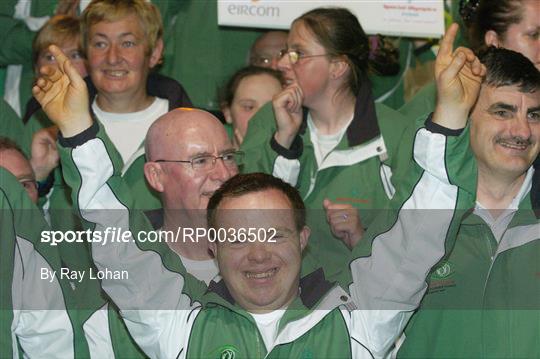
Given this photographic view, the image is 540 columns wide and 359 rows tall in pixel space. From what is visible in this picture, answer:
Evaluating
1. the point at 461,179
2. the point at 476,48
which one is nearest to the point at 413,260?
the point at 461,179

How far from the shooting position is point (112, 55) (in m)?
3.75

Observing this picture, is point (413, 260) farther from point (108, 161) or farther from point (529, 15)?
point (529, 15)

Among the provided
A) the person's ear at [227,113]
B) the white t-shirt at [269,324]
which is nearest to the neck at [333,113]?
the person's ear at [227,113]

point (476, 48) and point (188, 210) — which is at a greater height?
point (476, 48)

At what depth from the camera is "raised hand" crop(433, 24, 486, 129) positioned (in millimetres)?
2518

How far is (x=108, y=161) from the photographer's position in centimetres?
269

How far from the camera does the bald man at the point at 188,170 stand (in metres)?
3.15

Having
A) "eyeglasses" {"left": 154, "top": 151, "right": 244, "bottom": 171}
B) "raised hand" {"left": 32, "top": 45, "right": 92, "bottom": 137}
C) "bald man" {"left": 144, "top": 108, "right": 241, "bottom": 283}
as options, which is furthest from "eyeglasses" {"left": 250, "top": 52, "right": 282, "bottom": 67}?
"raised hand" {"left": 32, "top": 45, "right": 92, "bottom": 137}

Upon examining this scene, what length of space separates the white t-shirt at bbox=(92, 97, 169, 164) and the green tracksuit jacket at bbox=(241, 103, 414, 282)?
15.1 inches

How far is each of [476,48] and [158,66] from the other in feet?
3.94

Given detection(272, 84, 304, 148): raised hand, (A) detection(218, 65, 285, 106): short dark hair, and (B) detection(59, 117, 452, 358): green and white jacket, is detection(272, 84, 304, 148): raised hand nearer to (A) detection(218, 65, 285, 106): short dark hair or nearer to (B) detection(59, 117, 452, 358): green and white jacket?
(A) detection(218, 65, 285, 106): short dark hair

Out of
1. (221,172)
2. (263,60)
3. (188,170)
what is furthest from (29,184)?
(263,60)

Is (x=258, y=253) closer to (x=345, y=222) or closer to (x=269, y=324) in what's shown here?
(x=269, y=324)

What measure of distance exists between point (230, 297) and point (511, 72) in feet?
3.55
